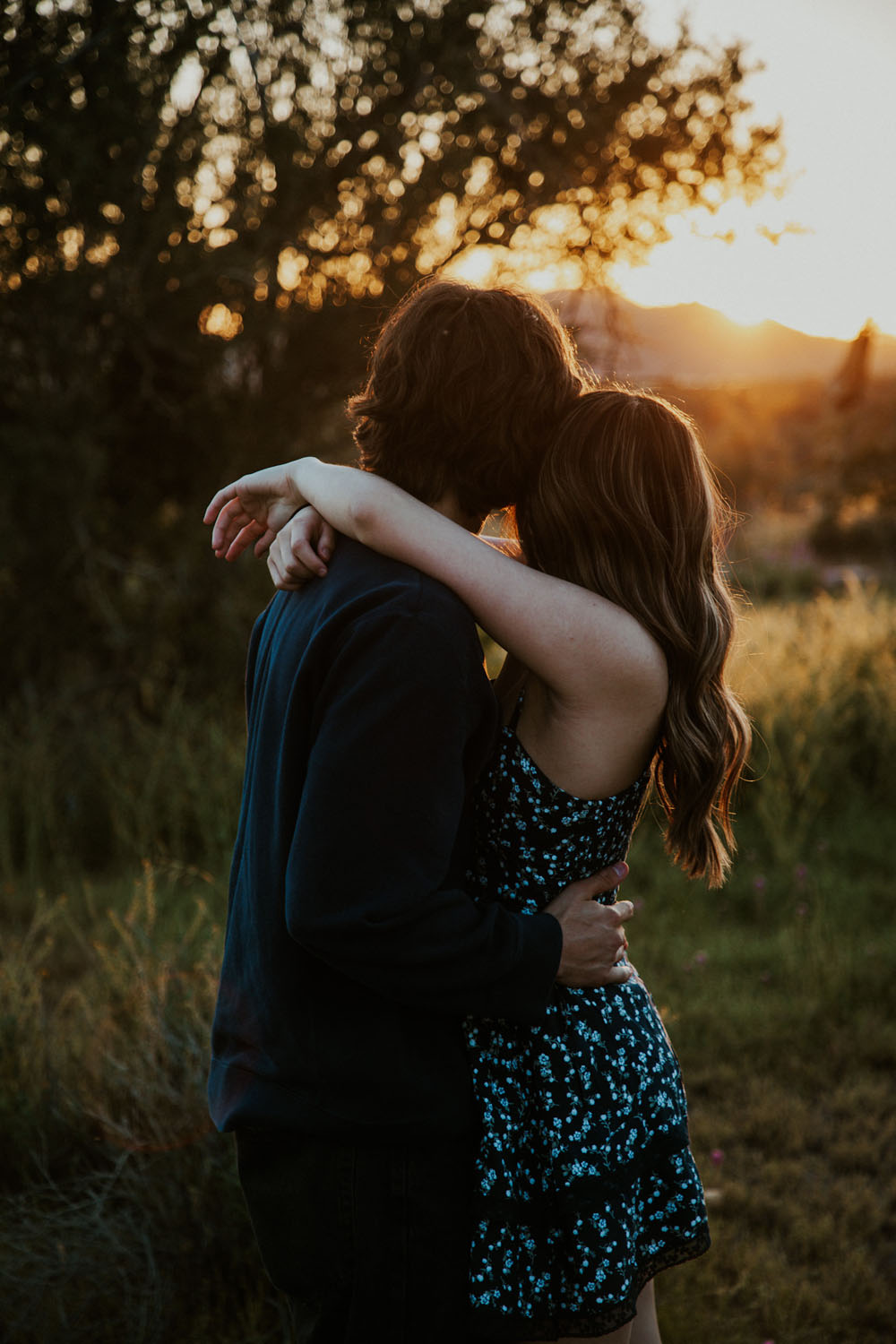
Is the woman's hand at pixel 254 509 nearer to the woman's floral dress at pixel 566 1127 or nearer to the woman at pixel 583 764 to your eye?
the woman at pixel 583 764

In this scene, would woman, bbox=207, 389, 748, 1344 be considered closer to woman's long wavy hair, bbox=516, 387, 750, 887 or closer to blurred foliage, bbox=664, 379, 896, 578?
woman's long wavy hair, bbox=516, 387, 750, 887

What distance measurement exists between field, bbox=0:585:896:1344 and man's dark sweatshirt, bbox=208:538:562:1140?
976 millimetres

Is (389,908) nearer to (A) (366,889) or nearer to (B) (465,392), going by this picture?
(A) (366,889)

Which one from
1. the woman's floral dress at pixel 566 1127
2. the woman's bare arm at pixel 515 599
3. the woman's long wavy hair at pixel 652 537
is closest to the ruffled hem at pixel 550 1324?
the woman's floral dress at pixel 566 1127

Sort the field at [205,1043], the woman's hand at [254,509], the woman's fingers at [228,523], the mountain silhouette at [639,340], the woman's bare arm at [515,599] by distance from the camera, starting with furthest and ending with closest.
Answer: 1. the mountain silhouette at [639,340]
2. the field at [205,1043]
3. the woman's fingers at [228,523]
4. the woman's hand at [254,509]
5. the woman's bare arm at [515,599]

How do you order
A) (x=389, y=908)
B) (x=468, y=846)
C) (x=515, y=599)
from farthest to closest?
(x=468, y=846), (x=515, y=599), (x=389, y=908)

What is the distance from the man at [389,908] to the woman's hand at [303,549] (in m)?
0.04

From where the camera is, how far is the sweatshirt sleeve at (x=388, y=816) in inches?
49.9

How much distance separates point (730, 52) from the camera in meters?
6.32

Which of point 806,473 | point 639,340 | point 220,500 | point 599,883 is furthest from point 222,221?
point 806,473

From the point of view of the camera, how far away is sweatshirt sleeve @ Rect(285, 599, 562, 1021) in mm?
1268

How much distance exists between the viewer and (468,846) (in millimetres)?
1513

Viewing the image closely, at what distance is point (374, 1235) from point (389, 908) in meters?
→ 0.51

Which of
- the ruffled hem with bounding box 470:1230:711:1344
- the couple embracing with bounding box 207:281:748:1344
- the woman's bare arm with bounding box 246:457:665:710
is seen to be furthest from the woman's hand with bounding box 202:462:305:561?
the ruffled hem with bounding box 470:1230:711:1344
